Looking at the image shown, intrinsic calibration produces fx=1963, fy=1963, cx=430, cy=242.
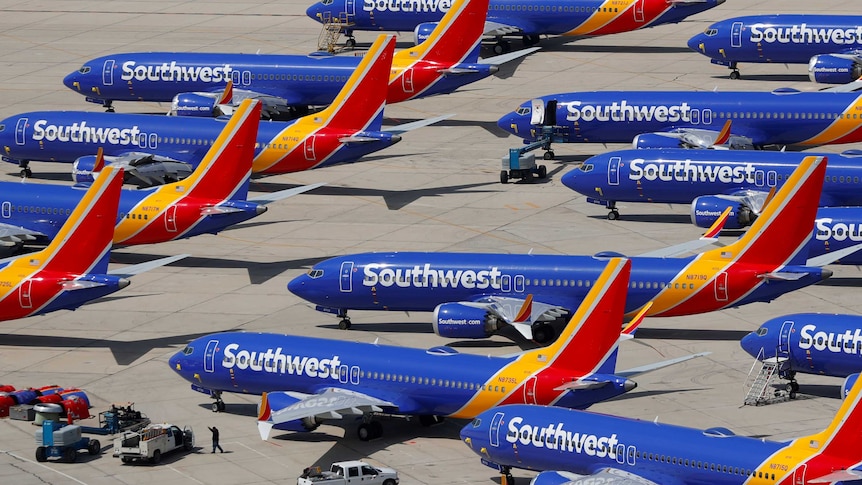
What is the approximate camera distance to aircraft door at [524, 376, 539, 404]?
75750 millimetres

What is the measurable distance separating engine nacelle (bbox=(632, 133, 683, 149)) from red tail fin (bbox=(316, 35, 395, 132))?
50.1ft

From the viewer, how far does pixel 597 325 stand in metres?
74.4

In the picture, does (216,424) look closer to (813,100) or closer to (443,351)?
(443,351)

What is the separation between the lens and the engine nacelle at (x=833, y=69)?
12938cm

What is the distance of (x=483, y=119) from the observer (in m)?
128

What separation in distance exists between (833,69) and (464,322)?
50.1 metres

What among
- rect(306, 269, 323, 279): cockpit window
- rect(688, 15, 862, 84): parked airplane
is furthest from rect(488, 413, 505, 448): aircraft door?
rect(688, 15, 862, 84): parked airplane

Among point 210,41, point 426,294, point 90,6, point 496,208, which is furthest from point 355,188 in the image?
point 90,6

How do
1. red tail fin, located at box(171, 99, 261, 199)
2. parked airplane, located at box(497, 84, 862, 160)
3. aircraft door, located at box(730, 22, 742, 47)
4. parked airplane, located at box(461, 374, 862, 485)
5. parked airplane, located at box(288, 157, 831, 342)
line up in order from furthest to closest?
aircraft door, located at box(730, 22, 742, 47)
parked airplane, located at box(497, 84, 862, 160)
red tail fin, located at box(171, 99, 261, 199)
parked airplane, located at box(288, 157, 831, 342)
parked airplane, located at box(461, 374, 862, 485)

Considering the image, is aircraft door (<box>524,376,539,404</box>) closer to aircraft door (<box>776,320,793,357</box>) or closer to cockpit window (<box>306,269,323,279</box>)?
aircraft door (<box>776,320,793,357</box>)

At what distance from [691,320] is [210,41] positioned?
63453 millimetres

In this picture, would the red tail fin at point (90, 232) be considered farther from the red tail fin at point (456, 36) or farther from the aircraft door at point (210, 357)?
the red tail fin at point (456, 36)

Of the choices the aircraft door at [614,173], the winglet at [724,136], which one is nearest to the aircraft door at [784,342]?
the aircraft door at [614,173]

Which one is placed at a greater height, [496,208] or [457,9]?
[457,9]
